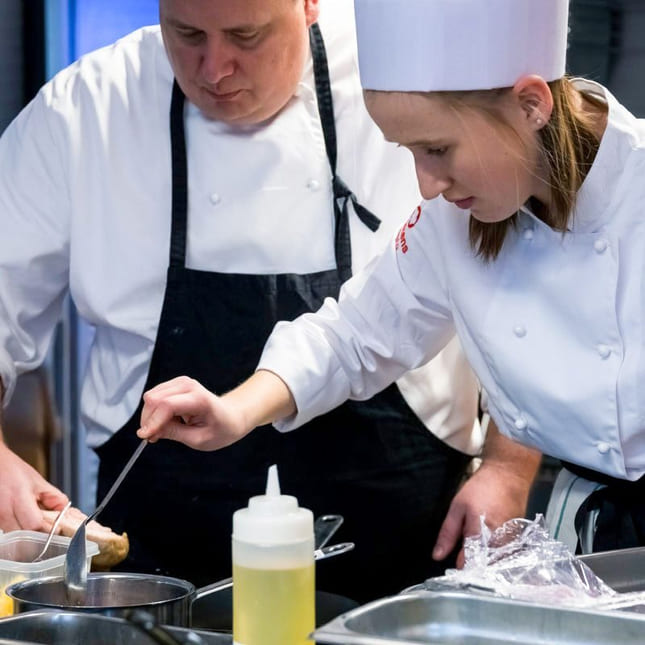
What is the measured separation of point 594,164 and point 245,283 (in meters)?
0.73

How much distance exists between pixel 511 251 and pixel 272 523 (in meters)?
0.75

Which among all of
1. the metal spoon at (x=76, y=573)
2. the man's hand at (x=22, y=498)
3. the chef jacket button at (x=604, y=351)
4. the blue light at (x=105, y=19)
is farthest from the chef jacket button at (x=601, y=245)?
the blue light at (x=105, y=19)

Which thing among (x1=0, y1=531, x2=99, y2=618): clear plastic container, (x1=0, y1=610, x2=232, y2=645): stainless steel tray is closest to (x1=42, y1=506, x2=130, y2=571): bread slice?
(x1=0, y1=531, x2=99, y2=618): clear plastic container

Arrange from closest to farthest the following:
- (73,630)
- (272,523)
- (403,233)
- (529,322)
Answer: (272,523) < (73,630) < (529,322) < (403,233)

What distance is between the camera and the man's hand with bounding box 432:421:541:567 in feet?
6.59

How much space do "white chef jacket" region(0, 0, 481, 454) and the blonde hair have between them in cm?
56

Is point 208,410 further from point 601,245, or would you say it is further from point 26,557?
point 601,245

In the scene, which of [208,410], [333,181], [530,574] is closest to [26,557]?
[208,410]

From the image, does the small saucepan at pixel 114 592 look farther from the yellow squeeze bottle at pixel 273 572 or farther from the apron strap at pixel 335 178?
the apron strap at pixel 335 178

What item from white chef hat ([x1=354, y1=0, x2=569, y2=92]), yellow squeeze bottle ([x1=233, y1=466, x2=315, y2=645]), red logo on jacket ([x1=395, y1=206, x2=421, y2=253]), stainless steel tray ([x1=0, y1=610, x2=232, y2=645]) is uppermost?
white chef hat ([x1=354, y1=0, x2=569, y2=92])

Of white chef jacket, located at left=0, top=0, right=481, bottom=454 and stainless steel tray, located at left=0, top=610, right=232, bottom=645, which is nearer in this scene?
stainless steel tray, located at left=0, top=610, right=232, bottom=645

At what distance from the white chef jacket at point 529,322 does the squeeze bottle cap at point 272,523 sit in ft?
2.03

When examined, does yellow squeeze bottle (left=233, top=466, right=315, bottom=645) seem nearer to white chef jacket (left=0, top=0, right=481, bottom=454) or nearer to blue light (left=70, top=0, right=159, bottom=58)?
white chef jacket (left=0, top=0, right=481, bottom=454)

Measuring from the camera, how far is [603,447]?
1657 mm
